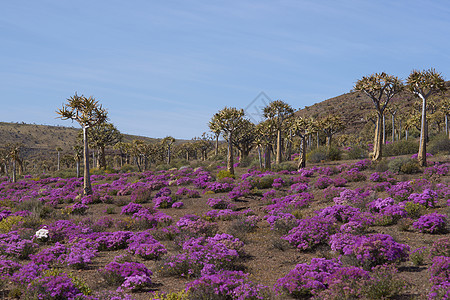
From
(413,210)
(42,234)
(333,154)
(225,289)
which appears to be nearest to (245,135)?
(333,154)

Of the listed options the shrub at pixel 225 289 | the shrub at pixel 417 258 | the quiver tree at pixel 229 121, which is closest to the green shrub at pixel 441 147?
the quiver tree at pixel 229 121

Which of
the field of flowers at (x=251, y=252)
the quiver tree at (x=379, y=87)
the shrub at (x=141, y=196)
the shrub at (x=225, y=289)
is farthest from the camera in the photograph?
the quiver tree at (x=379, y=87)

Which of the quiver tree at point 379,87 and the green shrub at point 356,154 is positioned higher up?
the quiver tree at point 379,87

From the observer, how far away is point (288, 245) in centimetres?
1133

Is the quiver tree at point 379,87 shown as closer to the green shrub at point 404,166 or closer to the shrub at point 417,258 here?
the green shrub at point 404,166

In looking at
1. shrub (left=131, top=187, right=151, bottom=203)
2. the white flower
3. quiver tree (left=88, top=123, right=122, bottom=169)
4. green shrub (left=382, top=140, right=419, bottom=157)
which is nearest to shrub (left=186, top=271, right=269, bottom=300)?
the white flower

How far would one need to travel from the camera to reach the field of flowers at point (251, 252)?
24.0ft

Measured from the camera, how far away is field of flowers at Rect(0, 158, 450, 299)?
731 cm

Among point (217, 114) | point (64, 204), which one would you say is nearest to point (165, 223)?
point (64, 204)

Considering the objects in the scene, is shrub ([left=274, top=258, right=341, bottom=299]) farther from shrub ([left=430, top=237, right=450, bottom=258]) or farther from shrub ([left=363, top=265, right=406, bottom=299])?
shrub ([left=430, top=237, right=450, bottom=258])

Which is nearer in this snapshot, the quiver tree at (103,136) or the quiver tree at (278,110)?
the quiver tree at (278,110)

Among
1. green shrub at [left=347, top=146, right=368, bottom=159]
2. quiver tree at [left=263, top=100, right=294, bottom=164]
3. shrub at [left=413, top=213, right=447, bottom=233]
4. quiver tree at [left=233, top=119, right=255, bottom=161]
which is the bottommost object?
shrub at [left=413, top=213, right=447, bottom=233]

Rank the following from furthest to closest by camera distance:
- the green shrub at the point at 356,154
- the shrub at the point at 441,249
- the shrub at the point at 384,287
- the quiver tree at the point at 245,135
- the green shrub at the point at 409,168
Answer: the quiver tree at the point at 245,135
the green shrub at the point at 356,154
the green shrub at the point at 409,168
the shrub at the point at 441,249
the shrub at the point at 384,287

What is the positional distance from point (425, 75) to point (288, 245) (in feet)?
63.2
